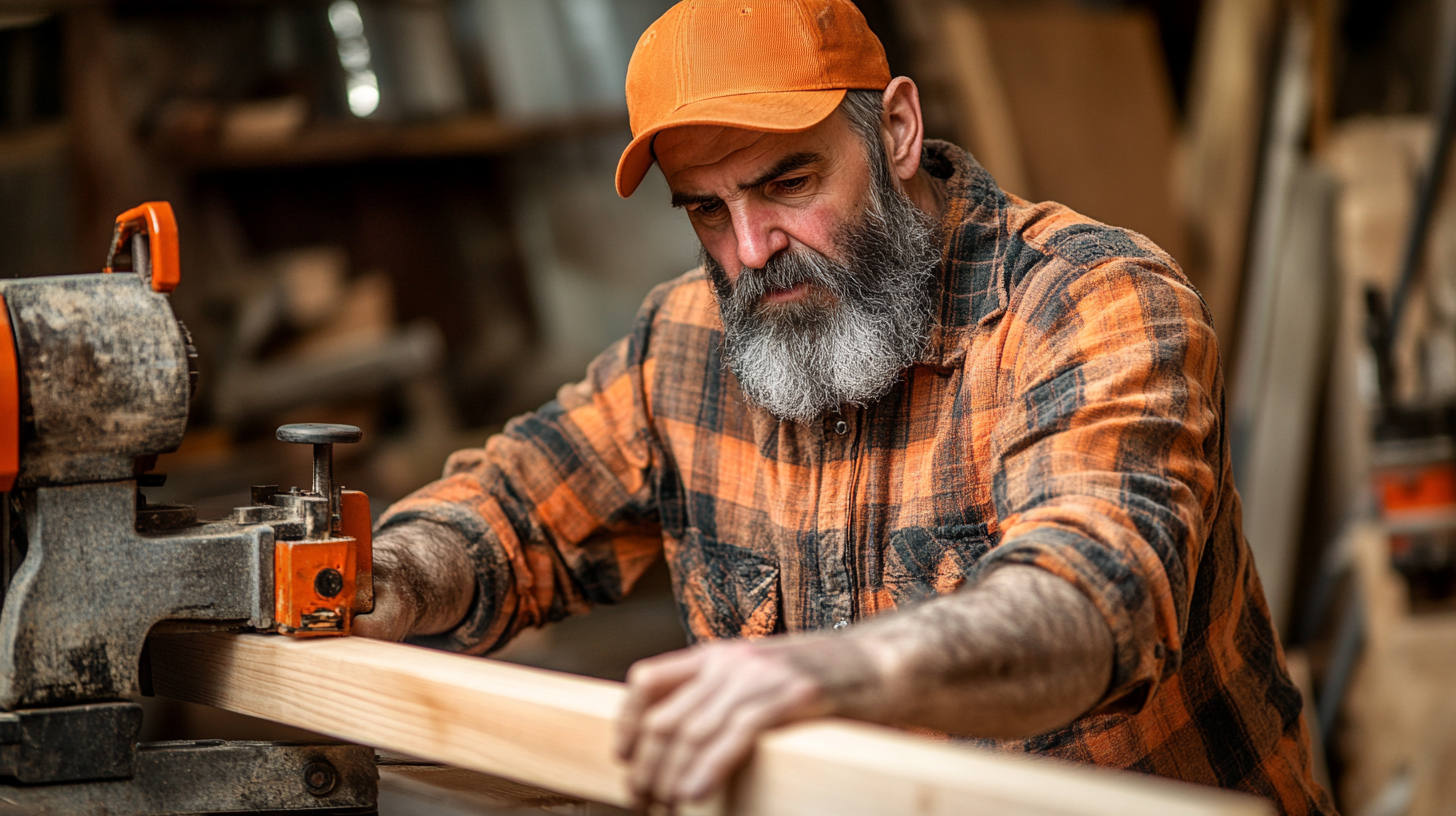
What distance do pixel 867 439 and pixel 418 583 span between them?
2.01 ft

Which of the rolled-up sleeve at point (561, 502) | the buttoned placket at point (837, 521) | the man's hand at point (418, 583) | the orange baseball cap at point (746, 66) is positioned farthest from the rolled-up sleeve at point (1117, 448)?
the man's hand at point (418, 583)

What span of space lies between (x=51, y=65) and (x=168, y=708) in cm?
185

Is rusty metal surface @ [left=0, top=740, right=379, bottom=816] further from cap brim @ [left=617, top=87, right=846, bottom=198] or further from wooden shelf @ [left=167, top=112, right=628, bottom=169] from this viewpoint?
wooden shelf @ [left=167, top=112, right=628, bottom=169]

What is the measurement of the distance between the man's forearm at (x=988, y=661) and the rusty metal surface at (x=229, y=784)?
631mm

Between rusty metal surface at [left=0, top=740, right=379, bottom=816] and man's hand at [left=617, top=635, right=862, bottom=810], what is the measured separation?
532 mm

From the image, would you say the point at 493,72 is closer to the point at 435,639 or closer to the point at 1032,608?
the point at 435,639

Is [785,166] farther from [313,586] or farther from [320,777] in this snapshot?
[320,777]

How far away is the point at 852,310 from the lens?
1.65 m

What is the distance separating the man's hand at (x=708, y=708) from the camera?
0.86 m

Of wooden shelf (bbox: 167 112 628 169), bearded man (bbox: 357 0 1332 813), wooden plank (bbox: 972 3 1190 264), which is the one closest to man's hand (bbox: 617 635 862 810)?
bearded man (bbox: 357 0 1332 813)

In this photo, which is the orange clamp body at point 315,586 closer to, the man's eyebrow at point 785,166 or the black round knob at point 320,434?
the black round knob at point 320,434

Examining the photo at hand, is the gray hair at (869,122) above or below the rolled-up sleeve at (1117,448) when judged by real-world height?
above

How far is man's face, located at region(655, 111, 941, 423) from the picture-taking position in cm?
161

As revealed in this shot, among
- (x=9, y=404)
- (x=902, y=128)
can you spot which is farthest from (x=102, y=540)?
(x=902, y=128)
